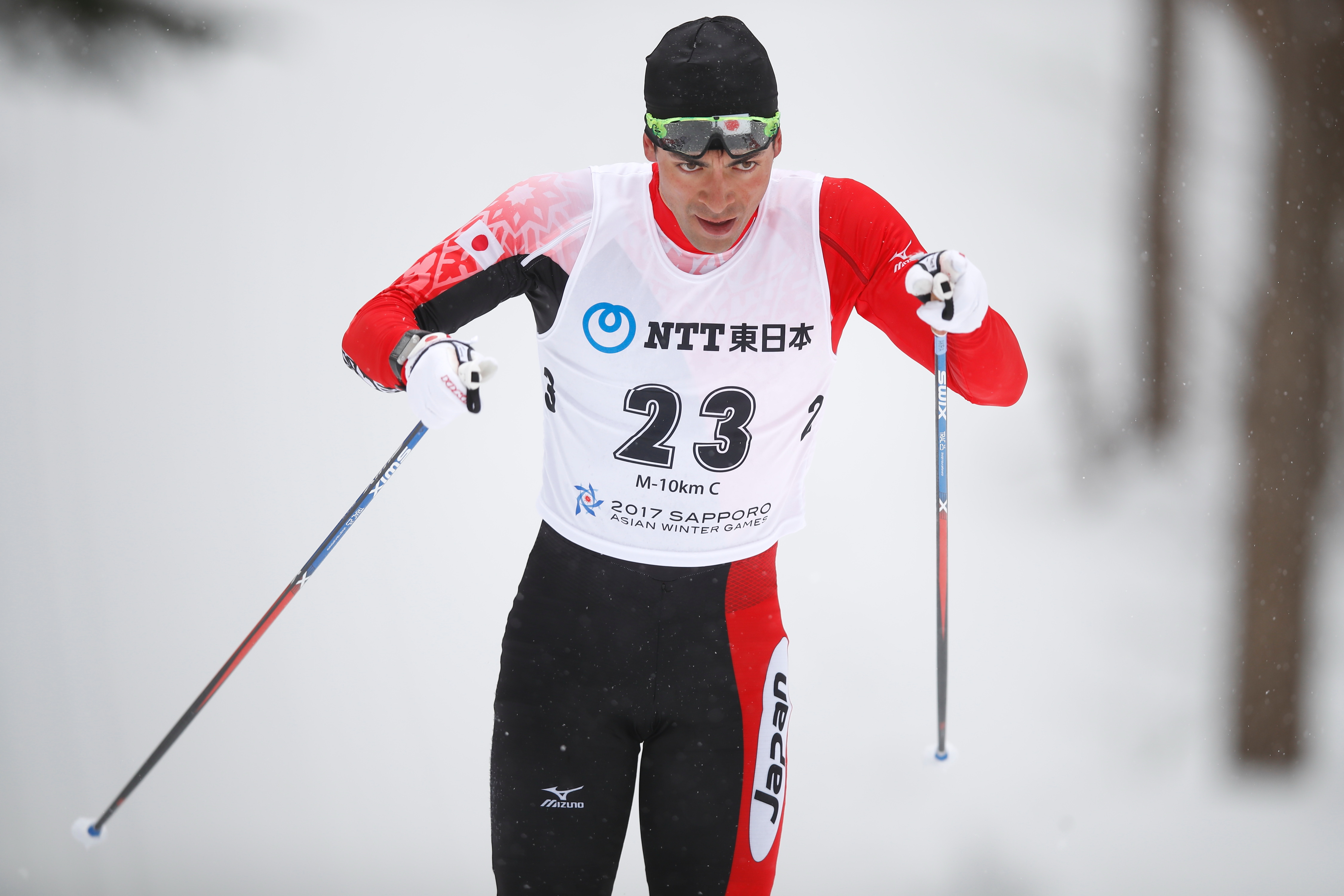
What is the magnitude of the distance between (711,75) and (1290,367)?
306 cm

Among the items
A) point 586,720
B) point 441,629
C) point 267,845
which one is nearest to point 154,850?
point 267,845

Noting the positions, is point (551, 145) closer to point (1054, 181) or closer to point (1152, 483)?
point (1054, 181)

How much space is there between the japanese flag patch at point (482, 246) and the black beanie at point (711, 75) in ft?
1.03

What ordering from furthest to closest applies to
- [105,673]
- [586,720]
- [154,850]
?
[105,673]
[154,850]
[586,720]

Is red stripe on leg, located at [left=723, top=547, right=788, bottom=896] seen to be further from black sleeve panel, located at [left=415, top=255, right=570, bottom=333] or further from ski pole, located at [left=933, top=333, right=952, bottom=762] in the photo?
black sleeve panel, located at [left=415, top=255, right=570, bottom=333]

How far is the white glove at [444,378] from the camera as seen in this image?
1459 mm

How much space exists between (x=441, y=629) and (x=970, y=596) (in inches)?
75.5

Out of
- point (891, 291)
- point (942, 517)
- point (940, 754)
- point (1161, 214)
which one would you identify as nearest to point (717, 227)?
point (891, 291)

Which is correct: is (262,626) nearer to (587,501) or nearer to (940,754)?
(587,501)

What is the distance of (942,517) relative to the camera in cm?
182

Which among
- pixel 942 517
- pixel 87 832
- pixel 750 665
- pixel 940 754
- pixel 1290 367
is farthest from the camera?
pixel 1290 367

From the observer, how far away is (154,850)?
3.40m

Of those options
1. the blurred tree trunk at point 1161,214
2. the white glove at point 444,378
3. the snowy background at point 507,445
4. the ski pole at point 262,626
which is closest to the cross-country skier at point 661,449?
the white glove at point 444,378

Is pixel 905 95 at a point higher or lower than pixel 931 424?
higher
